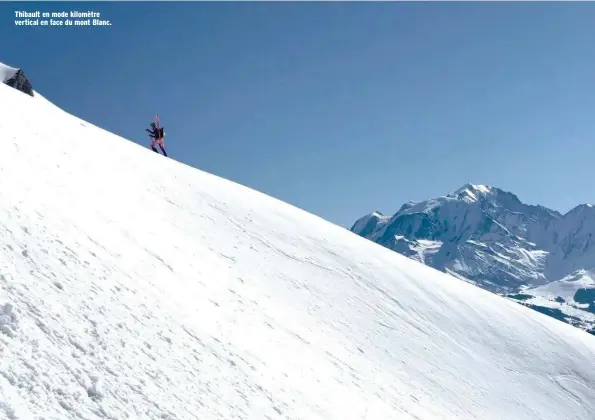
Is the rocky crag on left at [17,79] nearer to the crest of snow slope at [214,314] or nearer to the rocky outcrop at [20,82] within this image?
the rocky outcrop at [20,82]

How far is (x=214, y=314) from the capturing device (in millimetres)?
16859

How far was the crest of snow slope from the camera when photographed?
35.8ft

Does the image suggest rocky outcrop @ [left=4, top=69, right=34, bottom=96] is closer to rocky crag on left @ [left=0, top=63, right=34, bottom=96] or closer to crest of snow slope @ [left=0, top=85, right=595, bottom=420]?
rocky crag on left @ [left=0, top=63, right=34, bottom=96]

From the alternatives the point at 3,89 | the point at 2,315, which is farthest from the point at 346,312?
the point at 3,89

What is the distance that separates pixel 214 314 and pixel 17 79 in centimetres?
3058

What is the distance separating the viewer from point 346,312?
78.9 ft

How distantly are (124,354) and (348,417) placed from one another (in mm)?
7086

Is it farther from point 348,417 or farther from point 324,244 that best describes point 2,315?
point 324,244

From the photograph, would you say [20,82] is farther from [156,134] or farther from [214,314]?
[214,314]

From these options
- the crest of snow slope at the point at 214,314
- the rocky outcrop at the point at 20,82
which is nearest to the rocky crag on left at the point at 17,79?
the rocky outcrop at the point at 20,82

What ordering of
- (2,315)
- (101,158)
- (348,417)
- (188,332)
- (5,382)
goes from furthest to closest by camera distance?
(101,158), (348,417), (188,332), (2,315), (5,382)

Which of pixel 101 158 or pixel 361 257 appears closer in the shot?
pixel 101 158

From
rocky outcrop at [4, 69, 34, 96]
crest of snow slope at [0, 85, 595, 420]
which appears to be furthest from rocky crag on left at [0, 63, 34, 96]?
crest of snow slope at [0, 85, 595, 420]

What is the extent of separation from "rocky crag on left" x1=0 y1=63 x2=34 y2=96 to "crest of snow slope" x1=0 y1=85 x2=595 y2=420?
10.9m
